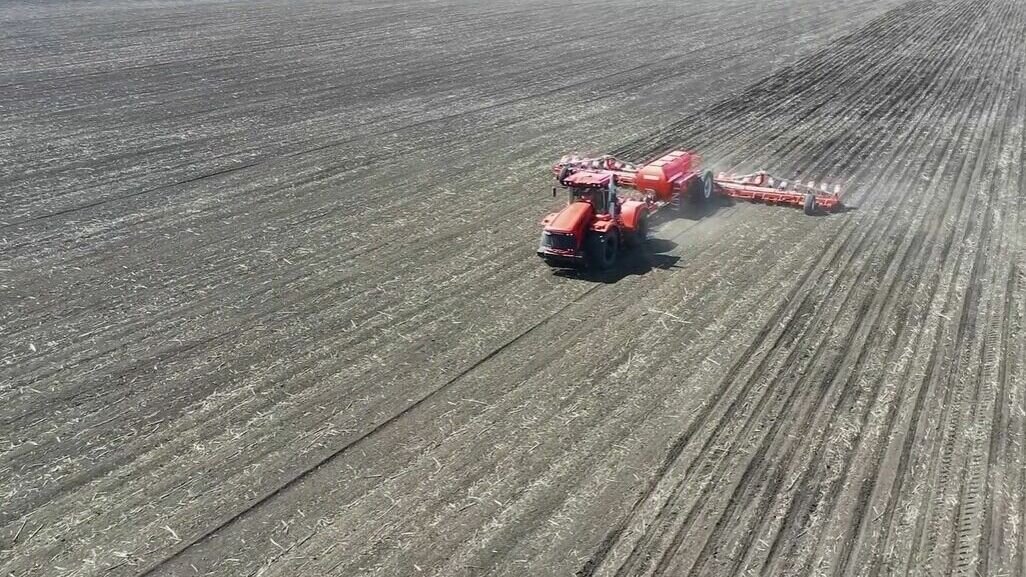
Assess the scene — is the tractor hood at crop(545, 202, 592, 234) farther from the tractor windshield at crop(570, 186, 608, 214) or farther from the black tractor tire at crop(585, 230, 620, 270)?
the black tractor tire at crop(585, 230, 620, 270)

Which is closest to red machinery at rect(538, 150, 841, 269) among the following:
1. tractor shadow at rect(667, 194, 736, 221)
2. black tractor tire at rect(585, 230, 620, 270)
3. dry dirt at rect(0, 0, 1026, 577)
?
black tractor tire at rect(585, 230, 620, 270)

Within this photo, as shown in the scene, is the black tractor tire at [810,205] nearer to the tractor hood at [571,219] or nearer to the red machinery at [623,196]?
the red machinery at [623,196]

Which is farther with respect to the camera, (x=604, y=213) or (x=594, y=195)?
(x=604, y=213)

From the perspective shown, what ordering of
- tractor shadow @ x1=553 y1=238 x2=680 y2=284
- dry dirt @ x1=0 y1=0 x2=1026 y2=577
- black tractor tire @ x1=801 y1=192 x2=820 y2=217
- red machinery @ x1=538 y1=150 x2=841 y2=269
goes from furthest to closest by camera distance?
black tractor tire @ x1=801 y1=192 x2=820 y2=217
tractor shadow @ x1=553 y1=238 x2=680 y2=284
red machinery @ x1=538 y1=150 x2=841 y2=269
dry dirt @ x1=0 y1=0 x2=1026 y2=577

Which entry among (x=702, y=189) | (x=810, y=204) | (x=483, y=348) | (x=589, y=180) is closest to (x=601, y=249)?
(x=589, y=180)

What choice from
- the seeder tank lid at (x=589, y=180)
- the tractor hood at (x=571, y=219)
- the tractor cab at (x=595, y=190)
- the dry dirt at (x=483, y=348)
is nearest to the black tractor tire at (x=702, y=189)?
the dry dirt at (x=483, y=348)

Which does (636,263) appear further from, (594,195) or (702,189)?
(702,189)
